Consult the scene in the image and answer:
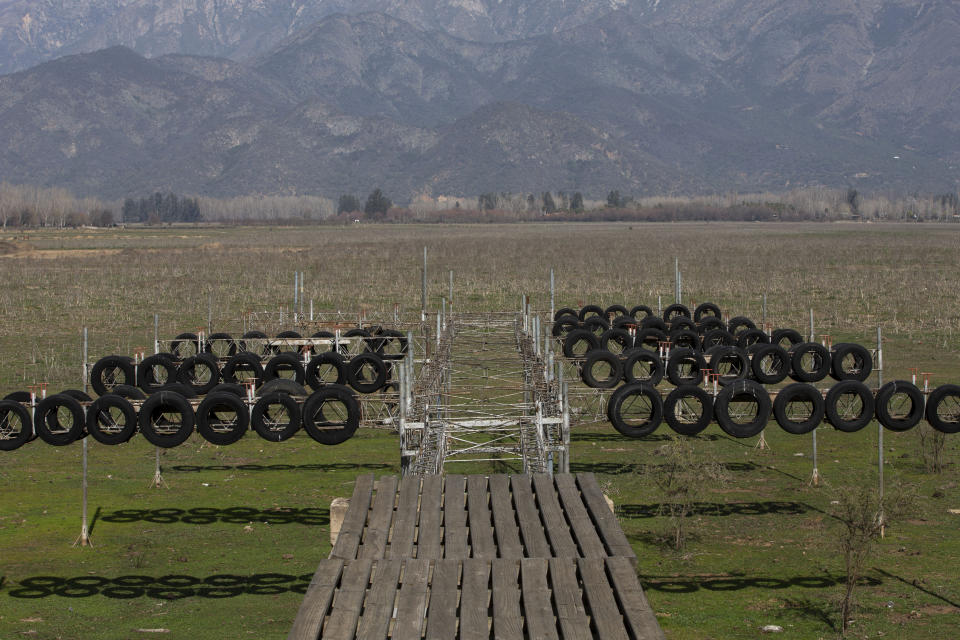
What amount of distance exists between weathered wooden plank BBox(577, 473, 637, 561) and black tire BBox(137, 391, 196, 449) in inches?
436

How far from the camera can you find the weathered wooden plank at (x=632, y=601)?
33.4 ft

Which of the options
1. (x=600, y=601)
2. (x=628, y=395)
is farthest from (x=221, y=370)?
(x=600, y=601)

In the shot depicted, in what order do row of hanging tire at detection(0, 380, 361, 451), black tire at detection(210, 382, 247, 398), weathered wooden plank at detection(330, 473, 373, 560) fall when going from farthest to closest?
black tire at detection(210, 382, 247, 398), row of hanging tire at detection(0, 380, 361, 451), weathered wooden plank at detection(330, 473, 373, 560)

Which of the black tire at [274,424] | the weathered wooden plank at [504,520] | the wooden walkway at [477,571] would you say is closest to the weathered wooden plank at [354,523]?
the wooden walkway at [477,571]

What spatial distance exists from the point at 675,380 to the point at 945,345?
84.1ft

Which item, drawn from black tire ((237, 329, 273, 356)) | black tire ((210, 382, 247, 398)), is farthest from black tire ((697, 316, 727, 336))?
black tire ((210, 382, 247, 398))

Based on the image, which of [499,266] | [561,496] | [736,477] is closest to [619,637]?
[561,496]

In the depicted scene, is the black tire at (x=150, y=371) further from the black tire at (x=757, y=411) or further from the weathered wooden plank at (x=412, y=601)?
the weathered wooden plank at (x=412, y=601)

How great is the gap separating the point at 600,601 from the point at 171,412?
15.5 meters

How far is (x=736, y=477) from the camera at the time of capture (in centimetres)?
2894

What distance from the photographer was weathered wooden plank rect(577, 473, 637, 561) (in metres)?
12.3

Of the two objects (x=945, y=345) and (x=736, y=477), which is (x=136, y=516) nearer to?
(x=736, y=477)

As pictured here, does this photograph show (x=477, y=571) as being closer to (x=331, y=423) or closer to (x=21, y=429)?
(x=331, y=423)

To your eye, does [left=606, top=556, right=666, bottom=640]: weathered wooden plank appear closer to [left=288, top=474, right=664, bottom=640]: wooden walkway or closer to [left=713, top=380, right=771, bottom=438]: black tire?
[left=288, top=474, right=664, bottom=640]: wooden walkway
